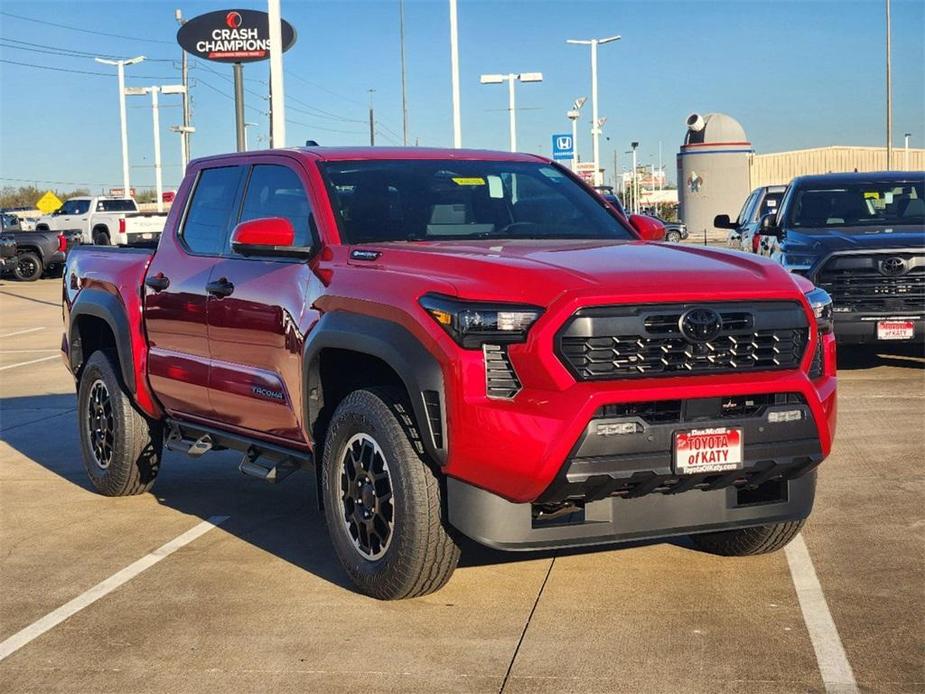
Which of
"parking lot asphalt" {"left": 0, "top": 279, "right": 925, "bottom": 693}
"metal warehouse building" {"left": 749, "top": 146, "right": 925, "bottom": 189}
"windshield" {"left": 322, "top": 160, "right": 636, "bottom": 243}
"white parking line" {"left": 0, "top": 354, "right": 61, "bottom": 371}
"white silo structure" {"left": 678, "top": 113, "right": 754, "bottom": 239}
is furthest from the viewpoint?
"metal warehouse building" {"left": 749, "top": 146, "right": 925, "bottom": 189}

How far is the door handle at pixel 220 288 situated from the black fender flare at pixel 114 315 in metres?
1.10

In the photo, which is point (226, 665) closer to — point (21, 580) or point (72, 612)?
point (72, 612)

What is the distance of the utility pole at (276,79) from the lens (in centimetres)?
1727

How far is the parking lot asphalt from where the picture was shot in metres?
4.75

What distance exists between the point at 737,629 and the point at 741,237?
1423cm

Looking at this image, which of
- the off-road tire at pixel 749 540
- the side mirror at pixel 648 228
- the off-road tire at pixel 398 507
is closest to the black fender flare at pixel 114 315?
the off-road tire at pixel 398 507

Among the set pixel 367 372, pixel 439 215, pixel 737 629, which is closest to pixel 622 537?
pixel 737 629

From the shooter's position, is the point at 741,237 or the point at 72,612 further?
the point at 741,237

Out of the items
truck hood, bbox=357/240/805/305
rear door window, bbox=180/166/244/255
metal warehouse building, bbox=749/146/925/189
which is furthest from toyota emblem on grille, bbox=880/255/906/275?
metal warehouse building, bbox=749/146/925/189

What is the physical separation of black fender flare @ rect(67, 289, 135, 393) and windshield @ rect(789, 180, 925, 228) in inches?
315

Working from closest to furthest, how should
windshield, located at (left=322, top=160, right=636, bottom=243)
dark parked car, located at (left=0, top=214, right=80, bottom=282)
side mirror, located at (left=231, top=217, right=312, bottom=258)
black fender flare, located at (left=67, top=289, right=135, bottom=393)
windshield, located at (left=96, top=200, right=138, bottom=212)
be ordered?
1. side mirror, located at (left=231, top=217, right=312, bottom=258)
2. windshield, located at (left=322, top=160, right=636, bottom=243)
3. black fender flare, located at (left=67, top=289, right=135, bottom=393)
4. dark parked car, located at (left=0, top=214, right=80, bottom=282)
5. windshield, located at (left=96, top=200, right=138, bottom=212)

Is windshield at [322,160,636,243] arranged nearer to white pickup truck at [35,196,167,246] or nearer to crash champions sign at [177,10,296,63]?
crash champions sign at [177,10,296,63]

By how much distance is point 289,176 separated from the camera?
670cm

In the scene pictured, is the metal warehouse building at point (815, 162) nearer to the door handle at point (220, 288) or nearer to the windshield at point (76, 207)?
the windshield at point (76, 207)
